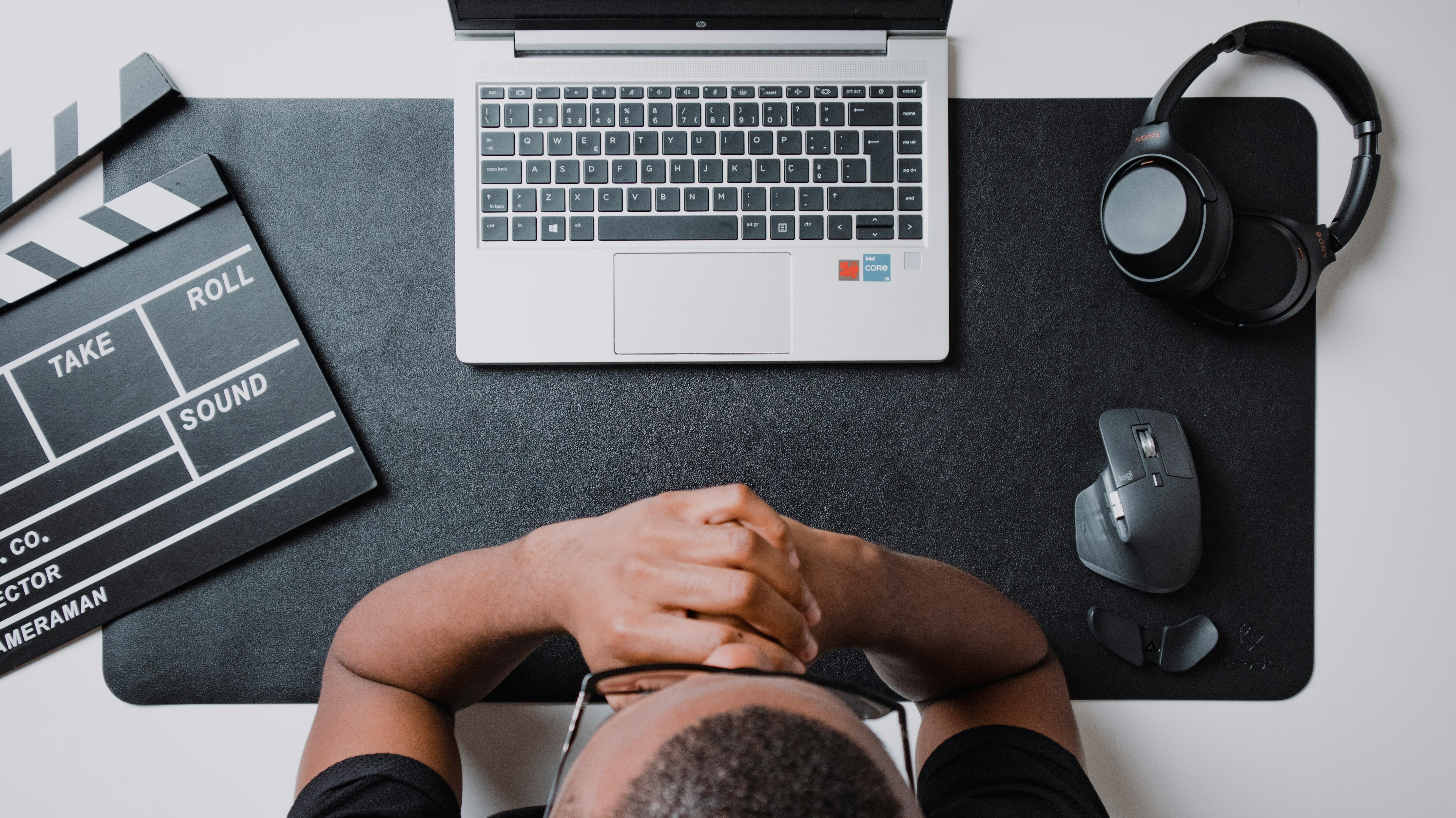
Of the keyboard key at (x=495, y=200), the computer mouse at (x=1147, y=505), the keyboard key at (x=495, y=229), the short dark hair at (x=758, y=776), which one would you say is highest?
the keyboard key at (x=495, y=200)

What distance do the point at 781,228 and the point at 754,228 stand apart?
3cm

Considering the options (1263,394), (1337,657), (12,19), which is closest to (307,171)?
(12,19)

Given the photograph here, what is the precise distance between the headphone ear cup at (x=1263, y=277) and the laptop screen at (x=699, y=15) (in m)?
0.36

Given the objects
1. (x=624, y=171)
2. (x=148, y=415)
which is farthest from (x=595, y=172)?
(x=148, y=415)

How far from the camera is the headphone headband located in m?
0.75

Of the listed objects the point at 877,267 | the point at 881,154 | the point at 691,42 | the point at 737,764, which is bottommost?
the point at 737,764

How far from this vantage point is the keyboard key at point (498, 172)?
765 millimetres

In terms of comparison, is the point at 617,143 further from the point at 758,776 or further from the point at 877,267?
the point at 758,776

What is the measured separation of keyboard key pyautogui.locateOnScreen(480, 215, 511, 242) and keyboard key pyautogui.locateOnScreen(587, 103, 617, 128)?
0.13 metres

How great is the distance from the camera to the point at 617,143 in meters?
0.77

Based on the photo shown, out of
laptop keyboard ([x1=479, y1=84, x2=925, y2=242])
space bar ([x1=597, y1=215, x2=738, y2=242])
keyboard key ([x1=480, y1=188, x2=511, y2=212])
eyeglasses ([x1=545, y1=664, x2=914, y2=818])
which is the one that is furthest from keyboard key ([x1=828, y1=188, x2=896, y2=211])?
eyeglasses ([x1=545, y1=664, x2=914, y2=818])

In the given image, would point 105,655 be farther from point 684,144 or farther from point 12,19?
point 684,144

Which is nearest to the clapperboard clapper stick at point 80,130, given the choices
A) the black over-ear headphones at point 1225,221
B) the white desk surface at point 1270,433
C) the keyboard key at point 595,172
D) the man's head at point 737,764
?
the white desk surface at point 1270,433

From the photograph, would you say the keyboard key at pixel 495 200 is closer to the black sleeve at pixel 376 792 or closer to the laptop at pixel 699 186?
the laptop at pixel 699 186
